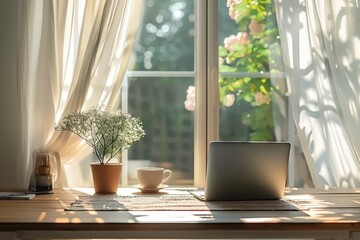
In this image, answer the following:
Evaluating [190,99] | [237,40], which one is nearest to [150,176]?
[190,99]

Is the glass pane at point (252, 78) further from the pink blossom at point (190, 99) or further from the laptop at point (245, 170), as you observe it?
the laptop at point (245, 170)

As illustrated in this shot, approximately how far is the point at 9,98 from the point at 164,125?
748mm

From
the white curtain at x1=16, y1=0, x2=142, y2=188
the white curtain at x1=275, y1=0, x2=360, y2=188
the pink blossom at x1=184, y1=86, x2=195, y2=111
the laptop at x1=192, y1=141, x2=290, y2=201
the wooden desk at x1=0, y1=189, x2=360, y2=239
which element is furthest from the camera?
the pink blossom at x1=184, y1=86, x2=195, y2=111

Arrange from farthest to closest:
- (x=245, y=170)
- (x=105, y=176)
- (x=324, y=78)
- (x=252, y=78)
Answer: (x=252, y=78), (x=324, y=78), (x=105, y=176), (x=245, y=170)

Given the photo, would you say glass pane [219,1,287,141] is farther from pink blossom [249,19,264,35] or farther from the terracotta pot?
the terracotta pot

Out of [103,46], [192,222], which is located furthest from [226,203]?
[103,46]

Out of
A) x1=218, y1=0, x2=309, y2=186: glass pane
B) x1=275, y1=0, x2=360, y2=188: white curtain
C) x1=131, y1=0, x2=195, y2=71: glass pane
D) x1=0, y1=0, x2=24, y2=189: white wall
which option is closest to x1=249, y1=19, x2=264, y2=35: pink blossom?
x1=218, y1=0, x2=309, y2=186: glass pane

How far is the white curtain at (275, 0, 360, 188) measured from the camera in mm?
2727

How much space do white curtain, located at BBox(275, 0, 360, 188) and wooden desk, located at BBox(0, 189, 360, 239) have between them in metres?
0.77

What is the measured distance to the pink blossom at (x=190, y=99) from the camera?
2834 mm

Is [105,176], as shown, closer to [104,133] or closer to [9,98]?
[104,133]

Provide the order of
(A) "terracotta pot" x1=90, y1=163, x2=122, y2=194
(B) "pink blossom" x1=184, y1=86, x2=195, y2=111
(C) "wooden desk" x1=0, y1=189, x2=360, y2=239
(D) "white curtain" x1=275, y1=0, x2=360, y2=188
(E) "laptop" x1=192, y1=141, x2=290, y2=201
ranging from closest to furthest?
(C) "wooden desk" x1=0, y1=189, x2=360, y2=239 < (E) "laptop" x1=192, y1=141, x2=290, y2=201 < (A) "terracotta pot" x1=90, y1=163, x2=122, y2=194 < (D) "white curtain" x1=275, y1=0, x2=360, y2=188 < (B) "pink blossom" x1=184, y1=86, x2=195, y2=111

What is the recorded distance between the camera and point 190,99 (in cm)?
284

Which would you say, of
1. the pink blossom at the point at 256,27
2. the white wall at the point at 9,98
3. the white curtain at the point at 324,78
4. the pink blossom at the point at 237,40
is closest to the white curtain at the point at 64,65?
the white wall at the point at 9,98
